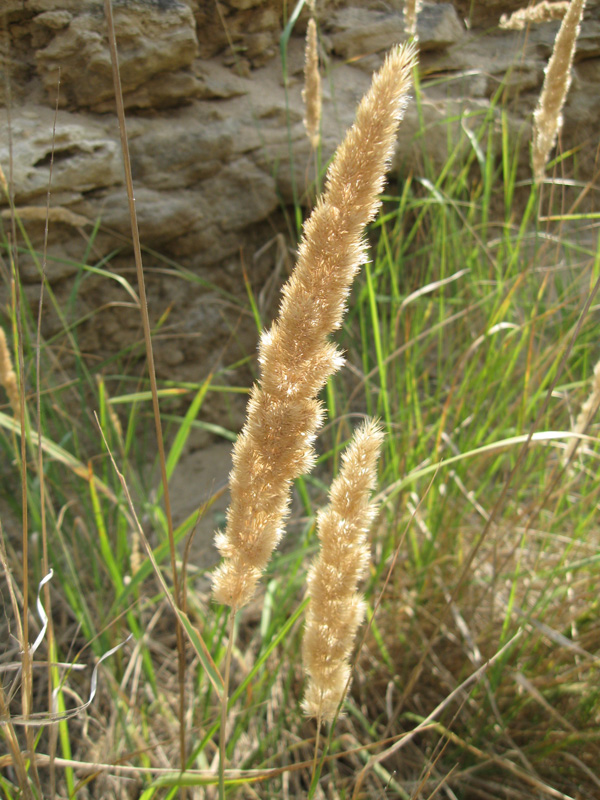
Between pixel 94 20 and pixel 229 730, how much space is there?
1654 millimetres

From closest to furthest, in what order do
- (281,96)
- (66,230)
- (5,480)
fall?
(5,480) → (66,230) → (281,96)

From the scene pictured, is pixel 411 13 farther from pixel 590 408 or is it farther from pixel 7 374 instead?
pixel 7 374

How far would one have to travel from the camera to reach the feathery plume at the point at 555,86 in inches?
37.4

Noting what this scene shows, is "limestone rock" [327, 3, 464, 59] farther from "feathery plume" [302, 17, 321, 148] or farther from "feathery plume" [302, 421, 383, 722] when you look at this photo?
"feathery plume" [302, 421, 383, 722]

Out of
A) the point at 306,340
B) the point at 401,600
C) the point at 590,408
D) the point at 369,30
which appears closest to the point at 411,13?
the point at 369,30

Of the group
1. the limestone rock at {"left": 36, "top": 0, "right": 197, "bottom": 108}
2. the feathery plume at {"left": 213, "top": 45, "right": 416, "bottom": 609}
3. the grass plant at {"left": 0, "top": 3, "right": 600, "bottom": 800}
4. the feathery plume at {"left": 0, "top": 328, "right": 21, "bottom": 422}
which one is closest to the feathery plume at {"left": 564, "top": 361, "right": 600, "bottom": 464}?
the grass plant at {"left": 0, "top": 3, "right": 600, "bottom": 800}

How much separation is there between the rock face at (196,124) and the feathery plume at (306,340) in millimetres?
945

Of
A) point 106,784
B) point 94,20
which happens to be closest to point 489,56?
point 94,20

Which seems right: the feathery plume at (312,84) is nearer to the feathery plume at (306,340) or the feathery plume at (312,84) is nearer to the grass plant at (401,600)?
the grass plant at (401,600)

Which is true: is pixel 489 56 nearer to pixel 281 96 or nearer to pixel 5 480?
pixel 281 96

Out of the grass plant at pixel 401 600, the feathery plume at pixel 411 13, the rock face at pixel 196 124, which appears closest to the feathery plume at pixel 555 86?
the grass plant at pixel 401 600

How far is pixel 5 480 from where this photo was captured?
137 cm

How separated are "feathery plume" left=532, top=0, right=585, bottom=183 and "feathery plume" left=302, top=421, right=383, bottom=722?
33.4 inches

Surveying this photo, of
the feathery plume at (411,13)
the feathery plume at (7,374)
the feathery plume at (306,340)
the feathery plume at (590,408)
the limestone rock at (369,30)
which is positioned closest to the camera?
the feathery plume at (306,340)
